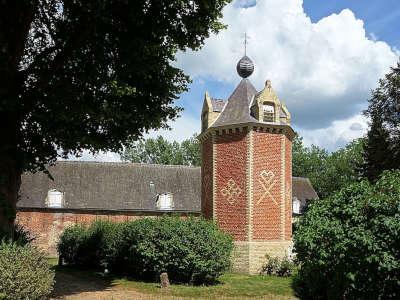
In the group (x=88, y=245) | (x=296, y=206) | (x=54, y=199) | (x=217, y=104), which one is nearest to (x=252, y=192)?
(x=217, y=104)

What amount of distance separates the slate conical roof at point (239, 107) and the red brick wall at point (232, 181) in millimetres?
644

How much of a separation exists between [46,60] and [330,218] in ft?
29.2

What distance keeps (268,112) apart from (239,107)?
1.49 m

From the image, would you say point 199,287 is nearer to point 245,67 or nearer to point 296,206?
point 245,67

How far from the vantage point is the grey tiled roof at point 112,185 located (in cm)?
3538

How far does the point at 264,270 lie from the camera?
20.7m

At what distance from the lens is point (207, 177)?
23.1 metres

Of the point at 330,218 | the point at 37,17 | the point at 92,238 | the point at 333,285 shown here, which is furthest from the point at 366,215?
the point at 92,238

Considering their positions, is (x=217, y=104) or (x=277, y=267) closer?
(x=277, y=267)

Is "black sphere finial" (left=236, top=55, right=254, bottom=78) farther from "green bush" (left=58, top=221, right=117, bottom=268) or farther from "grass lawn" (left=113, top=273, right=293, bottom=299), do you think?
"grass lawn" (left=113, top=273, right=293, bottom=299)

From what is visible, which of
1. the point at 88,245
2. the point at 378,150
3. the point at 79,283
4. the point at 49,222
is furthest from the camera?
the point at 49,222

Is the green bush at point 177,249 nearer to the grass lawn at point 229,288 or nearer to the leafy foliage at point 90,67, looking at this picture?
the grass lawn at point 229,288

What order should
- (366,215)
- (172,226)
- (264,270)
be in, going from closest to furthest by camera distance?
(366,215) < (172,226) < (264,270)

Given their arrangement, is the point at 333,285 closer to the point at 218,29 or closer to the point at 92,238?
the point at 218,29
